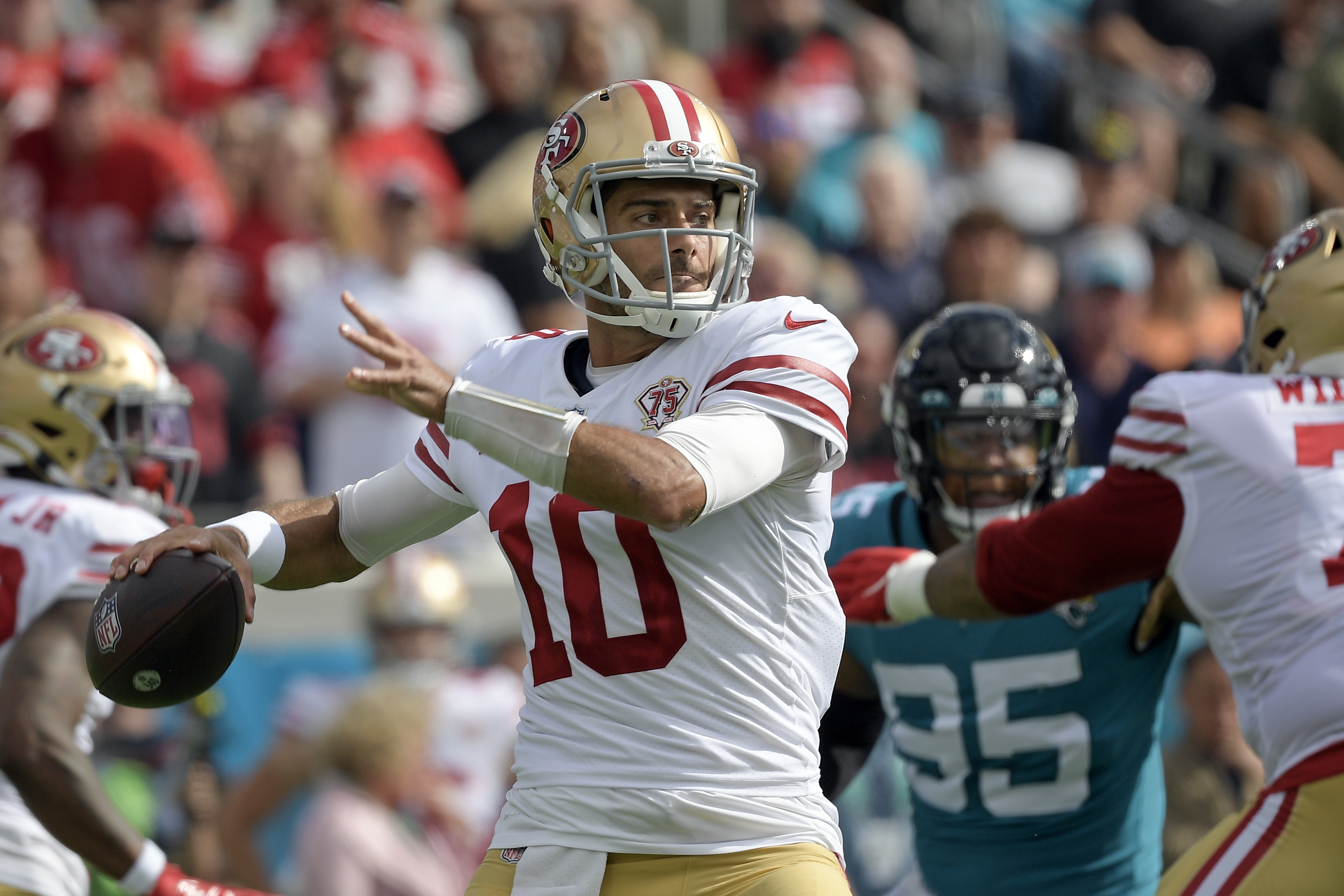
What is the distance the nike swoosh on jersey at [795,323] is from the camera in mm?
3072

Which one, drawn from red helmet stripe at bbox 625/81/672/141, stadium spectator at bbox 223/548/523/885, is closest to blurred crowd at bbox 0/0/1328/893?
stadium spectator at bbox 223/548/523/885

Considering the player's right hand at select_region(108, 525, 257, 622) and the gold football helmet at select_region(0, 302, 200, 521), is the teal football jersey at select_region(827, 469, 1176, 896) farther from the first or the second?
the gold football helmet at select_region(0, 302, 200, 521)

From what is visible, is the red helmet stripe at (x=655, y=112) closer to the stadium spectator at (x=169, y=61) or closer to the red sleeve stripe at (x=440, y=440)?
the red sleeve stripe at (x=440, y=440)

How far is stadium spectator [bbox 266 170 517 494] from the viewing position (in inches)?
282

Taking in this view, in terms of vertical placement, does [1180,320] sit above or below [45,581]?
below

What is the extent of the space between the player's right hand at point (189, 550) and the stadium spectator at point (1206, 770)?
3.32m

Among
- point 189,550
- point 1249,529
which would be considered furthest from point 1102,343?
point 189,550

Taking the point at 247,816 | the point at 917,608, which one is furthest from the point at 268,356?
the point at 917,608

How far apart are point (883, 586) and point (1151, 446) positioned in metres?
0.79

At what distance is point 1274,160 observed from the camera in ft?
30.6

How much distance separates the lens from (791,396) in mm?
2951

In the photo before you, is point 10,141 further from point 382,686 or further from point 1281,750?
point 1281,750

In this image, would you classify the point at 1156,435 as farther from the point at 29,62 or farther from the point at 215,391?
the point at 29,62

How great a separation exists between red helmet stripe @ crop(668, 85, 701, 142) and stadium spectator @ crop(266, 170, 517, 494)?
3.95 m
